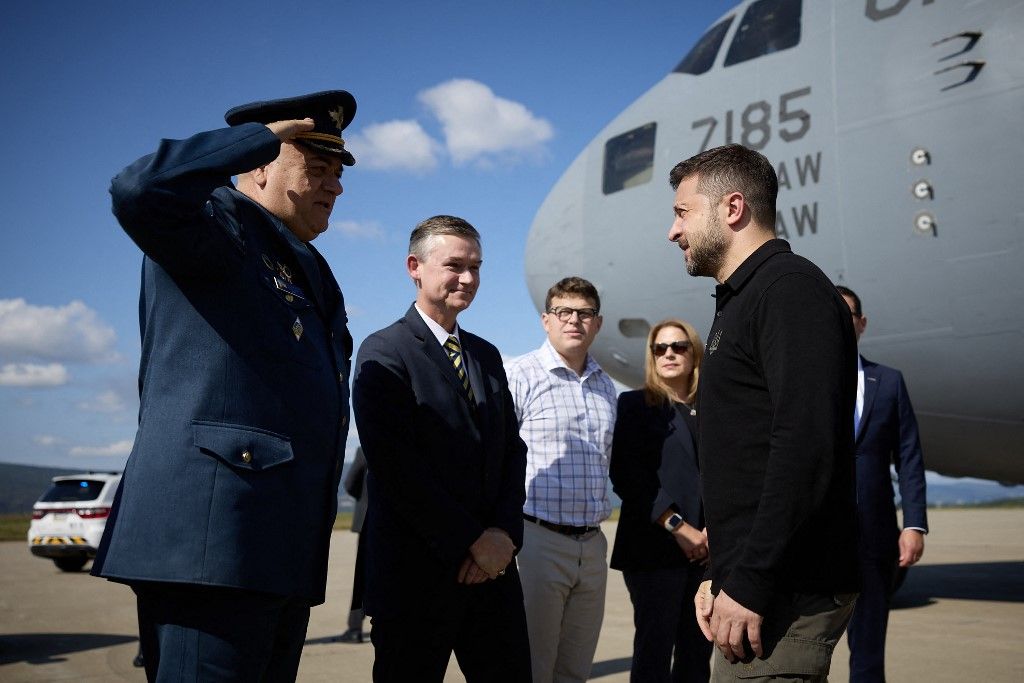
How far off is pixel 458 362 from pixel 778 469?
1374 mm

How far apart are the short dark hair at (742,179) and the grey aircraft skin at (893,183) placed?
342 cm

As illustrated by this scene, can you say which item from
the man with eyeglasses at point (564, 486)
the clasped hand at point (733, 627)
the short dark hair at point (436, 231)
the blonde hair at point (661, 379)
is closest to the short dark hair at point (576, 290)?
the man with eyeglasses at point (564, 486)

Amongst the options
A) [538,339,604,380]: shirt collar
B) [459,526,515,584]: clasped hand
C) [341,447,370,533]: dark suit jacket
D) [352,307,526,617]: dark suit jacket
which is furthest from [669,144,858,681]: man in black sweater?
[341,447,370,533]: dark suit jacket

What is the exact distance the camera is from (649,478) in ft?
12.8

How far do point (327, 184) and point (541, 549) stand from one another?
76.6 inches

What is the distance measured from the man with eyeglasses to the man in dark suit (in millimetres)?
617

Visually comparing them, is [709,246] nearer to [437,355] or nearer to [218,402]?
[437,355]

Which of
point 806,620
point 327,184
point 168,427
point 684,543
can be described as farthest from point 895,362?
point 168,427

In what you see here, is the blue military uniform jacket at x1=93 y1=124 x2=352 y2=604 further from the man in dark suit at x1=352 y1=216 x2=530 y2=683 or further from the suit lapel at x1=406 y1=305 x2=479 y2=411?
the suit lapel at x1=406 y1=305 x2=479 y2=411

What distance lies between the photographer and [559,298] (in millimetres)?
3977

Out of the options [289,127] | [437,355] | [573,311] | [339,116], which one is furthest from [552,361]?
[289,127]

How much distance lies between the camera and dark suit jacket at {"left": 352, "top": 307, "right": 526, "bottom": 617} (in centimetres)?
273

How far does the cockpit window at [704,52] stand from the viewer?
6789mm

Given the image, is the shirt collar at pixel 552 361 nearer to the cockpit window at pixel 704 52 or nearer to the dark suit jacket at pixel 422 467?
the dark suit jacket at pixel 422 467
